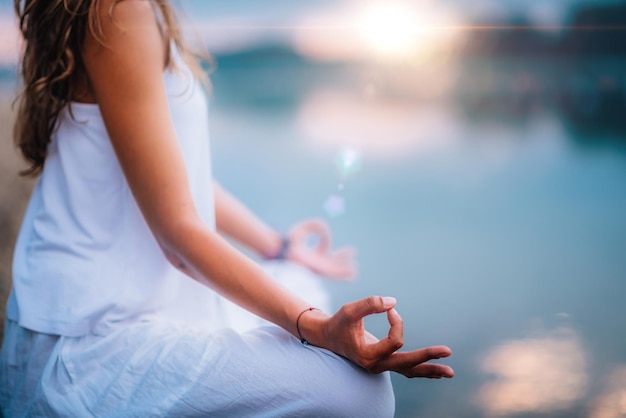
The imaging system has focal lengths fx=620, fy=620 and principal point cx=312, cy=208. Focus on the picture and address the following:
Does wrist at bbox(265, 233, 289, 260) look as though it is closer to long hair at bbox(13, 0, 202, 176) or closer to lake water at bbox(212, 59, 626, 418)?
lake water at bbox(212, 59, 626, 418)

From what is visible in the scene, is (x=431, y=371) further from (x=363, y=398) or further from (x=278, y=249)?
(x=278, y=249)

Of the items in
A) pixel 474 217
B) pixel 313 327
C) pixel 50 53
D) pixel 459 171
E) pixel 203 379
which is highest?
pixel 459 171

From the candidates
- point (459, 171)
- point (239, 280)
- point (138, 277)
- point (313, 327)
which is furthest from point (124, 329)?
point (459, 171)

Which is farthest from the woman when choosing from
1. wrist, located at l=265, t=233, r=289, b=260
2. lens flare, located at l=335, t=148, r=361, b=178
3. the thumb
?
lens flare, located at l=335, t=148, r=361, b=178

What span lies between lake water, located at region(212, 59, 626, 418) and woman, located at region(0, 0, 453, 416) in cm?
71

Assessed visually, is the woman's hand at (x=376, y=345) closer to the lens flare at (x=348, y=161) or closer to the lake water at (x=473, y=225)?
the lake water at (x=473, y=225)

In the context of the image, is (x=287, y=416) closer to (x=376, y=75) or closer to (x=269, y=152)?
(x=269, y=152)

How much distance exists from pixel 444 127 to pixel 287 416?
462cm

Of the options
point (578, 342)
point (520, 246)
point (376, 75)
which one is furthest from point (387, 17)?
point (376, 75)

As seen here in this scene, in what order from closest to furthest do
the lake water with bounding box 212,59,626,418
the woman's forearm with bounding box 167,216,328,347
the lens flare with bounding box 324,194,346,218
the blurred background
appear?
the woman's forearm with bounding box 167,216,328,347 → the lake water with bounding box 212,59,626,418 → the blurred background → the lens flare with bounding box 324,194,346,218

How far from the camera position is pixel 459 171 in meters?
3.93

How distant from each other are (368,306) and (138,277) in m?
0.45

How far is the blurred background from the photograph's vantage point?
1754 mm

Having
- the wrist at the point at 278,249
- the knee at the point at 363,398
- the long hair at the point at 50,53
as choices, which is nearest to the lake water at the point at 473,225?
the wrist at the point at 278,249
